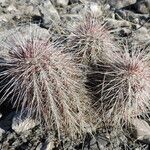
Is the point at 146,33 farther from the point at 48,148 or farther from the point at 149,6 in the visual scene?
the point at 48,148

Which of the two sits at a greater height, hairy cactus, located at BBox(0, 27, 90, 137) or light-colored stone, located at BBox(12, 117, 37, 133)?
hairy cactus, located at BBox(0, 27, 90, 137)

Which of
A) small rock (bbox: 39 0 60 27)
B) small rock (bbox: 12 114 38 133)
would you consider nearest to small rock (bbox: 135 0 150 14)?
small rock (bbox: 39 0 60 27)

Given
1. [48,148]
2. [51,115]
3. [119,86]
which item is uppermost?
[119,86]

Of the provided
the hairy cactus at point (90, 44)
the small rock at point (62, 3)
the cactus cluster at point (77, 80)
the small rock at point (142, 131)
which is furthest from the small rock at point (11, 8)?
the small rock at point (142, 131)

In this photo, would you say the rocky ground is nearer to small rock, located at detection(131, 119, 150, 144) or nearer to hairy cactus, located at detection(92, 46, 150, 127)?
small rock, located at detection(131, 119, 150, 144)

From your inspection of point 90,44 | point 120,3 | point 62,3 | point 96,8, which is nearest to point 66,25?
point 90,44

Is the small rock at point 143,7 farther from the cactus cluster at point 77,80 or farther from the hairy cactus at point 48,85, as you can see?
the hairy cactus at point 48,85

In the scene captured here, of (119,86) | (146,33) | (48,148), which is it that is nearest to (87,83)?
(119,86)
